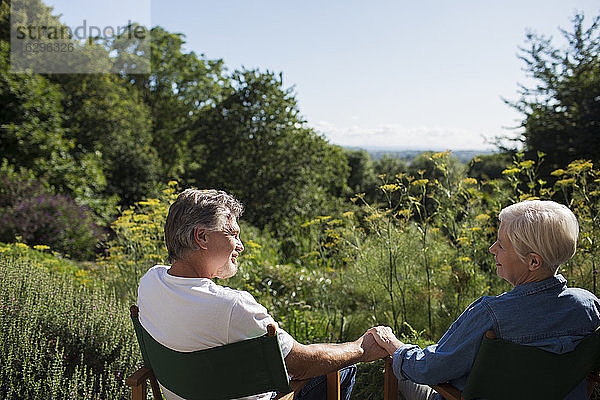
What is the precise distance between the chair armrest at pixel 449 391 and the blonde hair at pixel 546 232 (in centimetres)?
47

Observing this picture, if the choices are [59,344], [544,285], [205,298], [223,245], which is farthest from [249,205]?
[544,285]

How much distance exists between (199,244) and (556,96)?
Result: 6.94 metres

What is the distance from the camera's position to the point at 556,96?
697 cm

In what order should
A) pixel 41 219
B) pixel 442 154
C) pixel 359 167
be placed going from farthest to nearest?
pixel 359 167 < pixel 41 219 < pixel 442 154

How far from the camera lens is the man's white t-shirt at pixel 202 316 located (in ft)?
4.54

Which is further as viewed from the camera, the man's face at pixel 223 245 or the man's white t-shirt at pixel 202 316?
the man's face at pixel 223 245

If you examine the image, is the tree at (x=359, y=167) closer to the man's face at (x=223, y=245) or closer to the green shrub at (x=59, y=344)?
the green shrub at (x=59, y=344)

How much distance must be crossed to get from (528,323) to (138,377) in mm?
1207

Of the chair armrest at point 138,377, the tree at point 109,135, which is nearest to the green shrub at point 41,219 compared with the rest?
the tree at point 109,135

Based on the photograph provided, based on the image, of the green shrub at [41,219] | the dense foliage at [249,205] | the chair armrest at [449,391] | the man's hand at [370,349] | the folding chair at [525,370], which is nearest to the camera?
the folding chair at [525,370]

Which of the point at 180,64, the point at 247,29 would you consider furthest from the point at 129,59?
the point at 247,29

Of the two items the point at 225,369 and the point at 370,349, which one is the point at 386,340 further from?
the point at 225,369

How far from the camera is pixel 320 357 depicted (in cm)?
162

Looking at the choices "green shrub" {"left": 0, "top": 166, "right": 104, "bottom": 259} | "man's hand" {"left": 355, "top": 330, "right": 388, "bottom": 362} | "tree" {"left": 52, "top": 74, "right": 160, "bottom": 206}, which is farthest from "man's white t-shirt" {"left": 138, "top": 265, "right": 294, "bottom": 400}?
"tree" {"left": 52, "top": 74, "right": 160, "bottom": 206}
